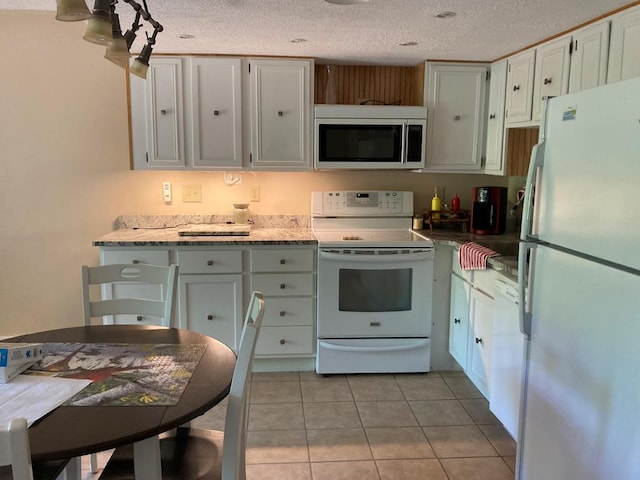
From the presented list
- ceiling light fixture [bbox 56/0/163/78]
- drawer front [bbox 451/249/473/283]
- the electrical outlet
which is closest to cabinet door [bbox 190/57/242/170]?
the electrical outlet

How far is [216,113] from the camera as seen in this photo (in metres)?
3.42

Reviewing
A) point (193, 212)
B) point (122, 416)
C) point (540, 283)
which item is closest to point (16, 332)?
point (193, 212)

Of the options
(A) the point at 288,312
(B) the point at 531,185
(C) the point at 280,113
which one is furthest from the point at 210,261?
(B) the point at 531,185

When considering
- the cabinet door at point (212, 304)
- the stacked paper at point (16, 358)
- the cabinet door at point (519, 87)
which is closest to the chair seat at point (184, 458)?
the stacked paper at point (16, 358)

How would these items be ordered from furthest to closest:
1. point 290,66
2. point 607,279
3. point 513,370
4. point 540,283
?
point 290,66 < point 513,370 < point 540,283 < point 607,279

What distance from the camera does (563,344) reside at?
1769 mm

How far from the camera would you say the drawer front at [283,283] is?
3314mm

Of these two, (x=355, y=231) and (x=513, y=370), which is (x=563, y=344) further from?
(x=355, y=231)

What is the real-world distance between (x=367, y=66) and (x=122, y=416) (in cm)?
311

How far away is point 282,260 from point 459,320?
117 centimetres

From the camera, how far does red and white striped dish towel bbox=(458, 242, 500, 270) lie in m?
2.78

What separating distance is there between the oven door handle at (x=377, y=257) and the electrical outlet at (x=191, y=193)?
109 centimetres

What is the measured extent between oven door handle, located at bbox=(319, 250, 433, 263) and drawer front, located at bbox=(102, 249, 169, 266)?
1008 mm

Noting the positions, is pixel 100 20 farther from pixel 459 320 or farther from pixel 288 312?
pixel 459 320
